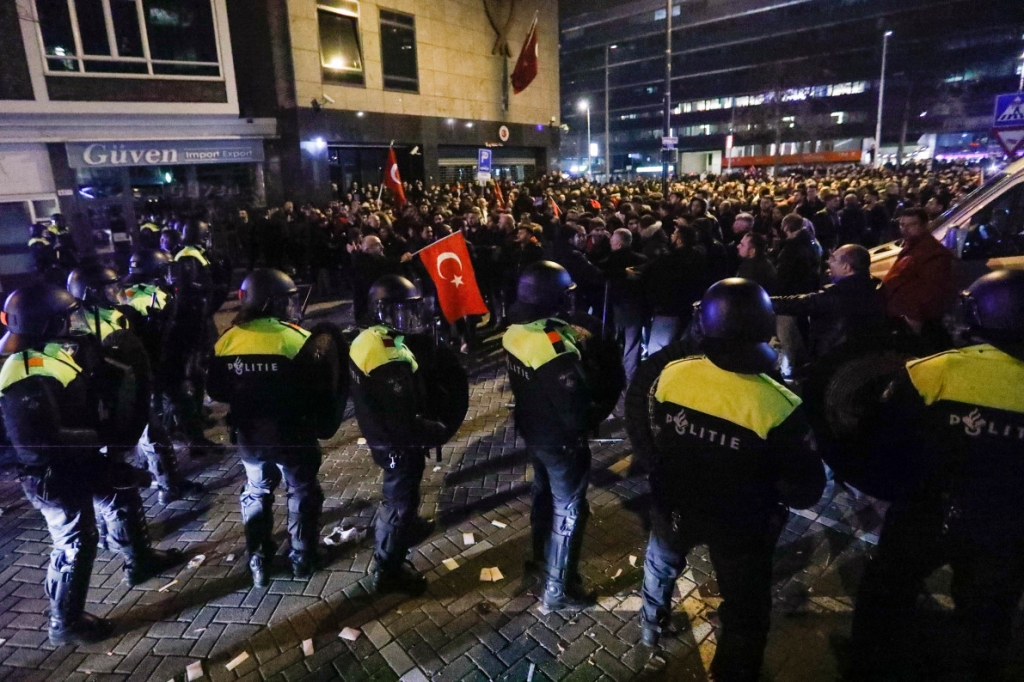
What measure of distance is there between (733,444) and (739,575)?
2.09ft

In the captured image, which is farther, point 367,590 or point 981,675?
point 367,590

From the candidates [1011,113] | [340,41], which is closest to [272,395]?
[1011,113]

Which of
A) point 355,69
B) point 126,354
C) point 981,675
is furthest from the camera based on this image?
point 355,69

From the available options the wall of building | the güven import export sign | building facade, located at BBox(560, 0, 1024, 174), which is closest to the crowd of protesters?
the güven import export sign

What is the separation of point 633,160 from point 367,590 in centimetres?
9075

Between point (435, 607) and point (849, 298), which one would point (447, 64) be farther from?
point (435, 607)

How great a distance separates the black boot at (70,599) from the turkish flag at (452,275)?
3686 millimetres

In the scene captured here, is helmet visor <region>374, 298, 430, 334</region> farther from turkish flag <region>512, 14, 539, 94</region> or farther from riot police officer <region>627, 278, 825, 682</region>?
turkish flag <region>512, 14, 539, 94</region>

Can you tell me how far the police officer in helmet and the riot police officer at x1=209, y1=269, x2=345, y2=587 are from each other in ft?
2.44

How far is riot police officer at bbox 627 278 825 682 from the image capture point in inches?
102

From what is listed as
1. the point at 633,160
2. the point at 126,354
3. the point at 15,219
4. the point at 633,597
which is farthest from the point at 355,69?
the point at 633,160

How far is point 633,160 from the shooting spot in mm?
88625

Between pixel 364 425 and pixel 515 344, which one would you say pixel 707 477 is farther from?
pixel 364 425

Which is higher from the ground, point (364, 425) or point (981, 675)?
point (364, 425)
